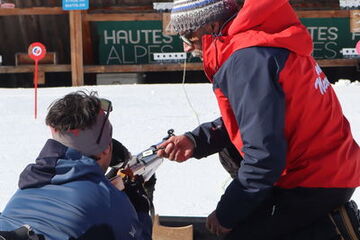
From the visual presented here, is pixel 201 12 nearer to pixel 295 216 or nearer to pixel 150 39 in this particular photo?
pixel 295 216

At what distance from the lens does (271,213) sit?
2035mm

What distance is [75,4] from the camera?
778cm

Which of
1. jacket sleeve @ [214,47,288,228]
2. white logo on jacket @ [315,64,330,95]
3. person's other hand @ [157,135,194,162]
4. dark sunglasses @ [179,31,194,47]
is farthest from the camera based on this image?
person's other hand @ [157,135,194,162]

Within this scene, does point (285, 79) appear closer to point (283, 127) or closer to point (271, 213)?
point (283, 127)

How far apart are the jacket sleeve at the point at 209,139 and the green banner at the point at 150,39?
651cm

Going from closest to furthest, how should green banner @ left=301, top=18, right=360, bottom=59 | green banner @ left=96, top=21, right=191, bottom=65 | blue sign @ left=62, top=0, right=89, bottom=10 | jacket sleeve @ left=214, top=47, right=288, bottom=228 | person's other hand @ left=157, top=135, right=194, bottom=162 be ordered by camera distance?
1. jacket sleeve @ left=214, top=47, right=288, bottom=228
2. person's other hand @ left=157, top=135, right=194, bottom=162
3. blue sign @ left=62, top=0, right=89, bottom=10
4. green banner @ left=301, top=18, right=360, bottom=59
5. green banner @ left=96, top=21, right=191, bottom=65

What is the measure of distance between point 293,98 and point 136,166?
0.73 m

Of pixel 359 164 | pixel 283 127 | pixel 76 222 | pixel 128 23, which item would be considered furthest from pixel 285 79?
pixel 128 23

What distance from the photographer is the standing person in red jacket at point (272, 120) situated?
5.93 feet

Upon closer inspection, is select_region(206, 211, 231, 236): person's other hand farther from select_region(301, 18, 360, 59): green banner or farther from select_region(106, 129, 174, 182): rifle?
select_region(301, 18, 360, 59): green banner

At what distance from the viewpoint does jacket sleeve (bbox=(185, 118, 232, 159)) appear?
8.14 feet

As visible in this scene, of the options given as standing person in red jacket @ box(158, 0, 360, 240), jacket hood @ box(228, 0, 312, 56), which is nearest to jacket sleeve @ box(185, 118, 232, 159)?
standing person in red jacket @ box(158, 0, 360, 240)

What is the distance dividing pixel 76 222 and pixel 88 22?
304 inches

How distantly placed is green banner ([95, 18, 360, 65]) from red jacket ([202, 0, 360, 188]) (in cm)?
702
